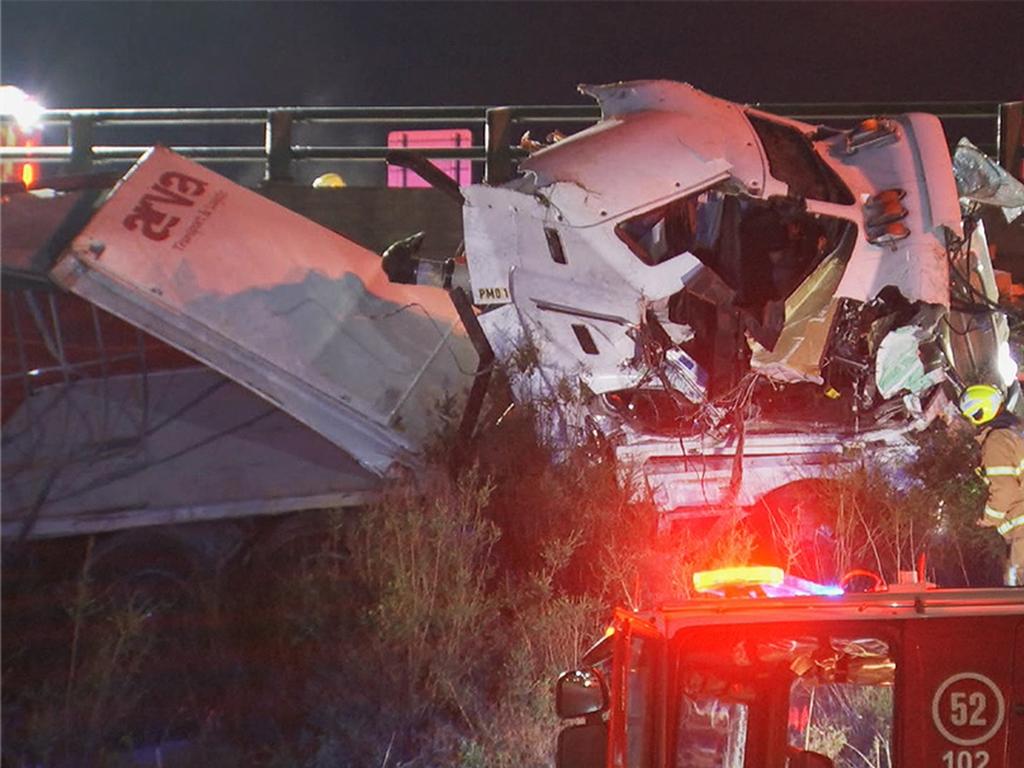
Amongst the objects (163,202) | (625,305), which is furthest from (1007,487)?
(163,202)

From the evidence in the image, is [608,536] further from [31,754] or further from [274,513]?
[31,754]

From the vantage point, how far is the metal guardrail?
11.2 metres

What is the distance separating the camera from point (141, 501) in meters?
7.64

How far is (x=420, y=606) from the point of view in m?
6.45

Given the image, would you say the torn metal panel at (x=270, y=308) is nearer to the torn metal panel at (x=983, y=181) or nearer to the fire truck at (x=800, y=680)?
the torn metal panel at (x=983, y=181)

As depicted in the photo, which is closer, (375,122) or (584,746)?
(584,746)

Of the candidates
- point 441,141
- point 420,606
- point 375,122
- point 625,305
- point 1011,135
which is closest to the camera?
point 420,606

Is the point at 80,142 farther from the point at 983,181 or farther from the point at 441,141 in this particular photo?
the point at 983,181

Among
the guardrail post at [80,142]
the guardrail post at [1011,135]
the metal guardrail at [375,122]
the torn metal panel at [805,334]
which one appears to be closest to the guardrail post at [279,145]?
the metal guardrail at [375,122]

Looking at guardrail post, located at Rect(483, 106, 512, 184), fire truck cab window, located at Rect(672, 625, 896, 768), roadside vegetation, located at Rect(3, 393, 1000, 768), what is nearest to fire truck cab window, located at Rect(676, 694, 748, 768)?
fire truck cab window, located at Rect(672, 625, 896, 768)

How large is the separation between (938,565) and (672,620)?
429cm

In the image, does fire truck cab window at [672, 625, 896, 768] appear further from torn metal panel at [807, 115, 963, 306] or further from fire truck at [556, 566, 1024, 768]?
torn metal panel at [807, 115, 963, 306]

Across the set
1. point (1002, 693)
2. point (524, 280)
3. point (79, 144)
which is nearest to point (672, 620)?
point (1002, 693)

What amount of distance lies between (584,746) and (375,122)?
28.8 ft
